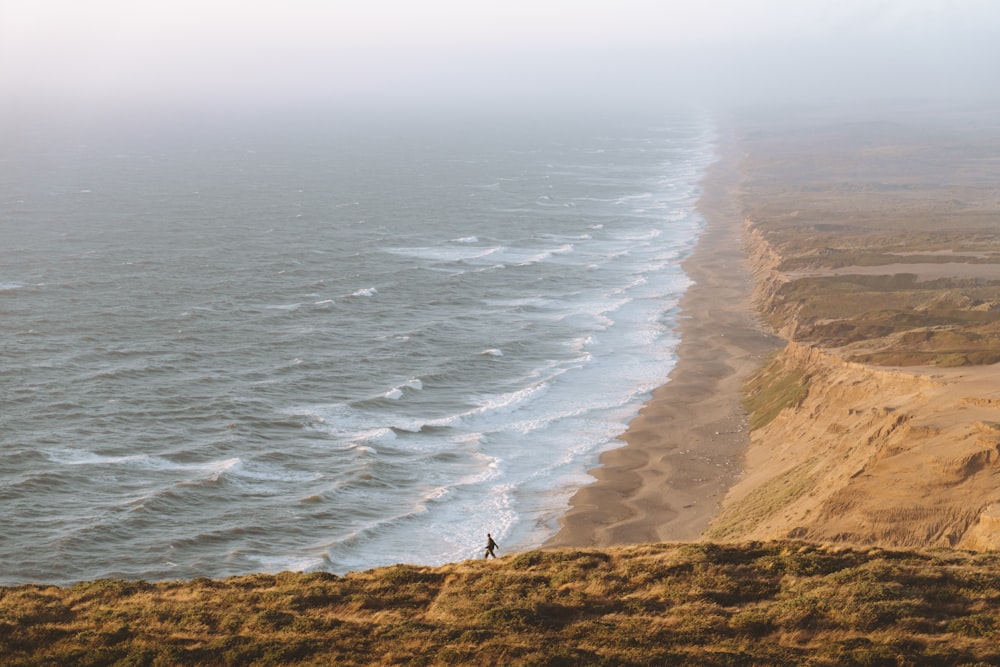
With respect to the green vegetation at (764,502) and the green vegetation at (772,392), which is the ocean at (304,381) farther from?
the green vegetation at (764,502)

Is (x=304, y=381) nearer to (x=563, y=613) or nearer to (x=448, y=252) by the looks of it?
(x=563, y=613)

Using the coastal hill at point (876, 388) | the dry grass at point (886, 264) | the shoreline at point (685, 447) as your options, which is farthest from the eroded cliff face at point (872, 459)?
the dry grass at point (886, 264)

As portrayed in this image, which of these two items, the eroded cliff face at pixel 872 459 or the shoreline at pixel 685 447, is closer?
the eroded cliff face at pixel 872 459

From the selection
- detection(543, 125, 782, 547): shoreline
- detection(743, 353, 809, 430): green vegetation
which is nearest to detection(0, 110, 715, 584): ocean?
detection(543, 125, 782, 547): shoreline

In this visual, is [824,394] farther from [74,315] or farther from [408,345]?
[74,315]

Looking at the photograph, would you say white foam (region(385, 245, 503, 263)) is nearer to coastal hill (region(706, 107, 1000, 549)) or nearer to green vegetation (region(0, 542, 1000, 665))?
coastal hill (region(706, 107, 1000, 549))

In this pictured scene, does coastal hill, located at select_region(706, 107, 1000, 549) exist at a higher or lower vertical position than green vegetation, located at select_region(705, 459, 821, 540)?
higher

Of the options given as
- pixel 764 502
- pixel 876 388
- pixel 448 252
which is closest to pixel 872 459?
pixel 764 502
